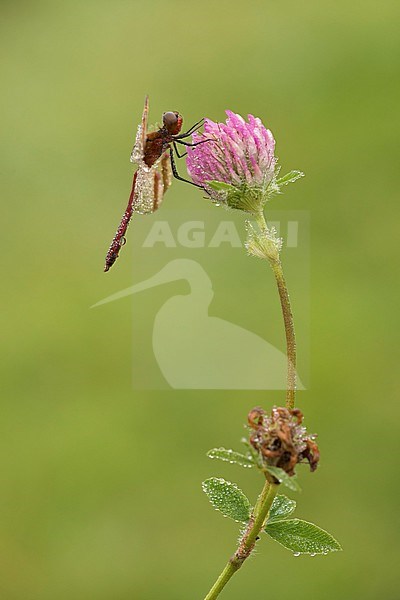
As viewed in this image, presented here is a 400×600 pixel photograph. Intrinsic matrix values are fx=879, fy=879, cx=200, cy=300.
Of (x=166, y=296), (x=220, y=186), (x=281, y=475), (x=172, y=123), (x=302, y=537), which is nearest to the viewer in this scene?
(x=281, y=475)

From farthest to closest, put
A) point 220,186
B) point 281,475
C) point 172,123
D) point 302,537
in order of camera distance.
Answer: point 172,123 < point 220,186 < point 302,537 < point 281,475

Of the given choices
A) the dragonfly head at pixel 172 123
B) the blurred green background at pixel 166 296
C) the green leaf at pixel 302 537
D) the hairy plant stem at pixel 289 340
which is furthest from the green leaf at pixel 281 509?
the blurred green background at pixel 166 296

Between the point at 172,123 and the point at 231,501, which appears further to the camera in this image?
the point at 172,123

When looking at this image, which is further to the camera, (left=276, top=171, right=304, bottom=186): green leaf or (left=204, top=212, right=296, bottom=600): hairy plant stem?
(left=276, top=171, right=304, bottom=186): green leaf

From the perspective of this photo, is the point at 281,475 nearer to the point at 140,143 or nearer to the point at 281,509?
the point at 281,509

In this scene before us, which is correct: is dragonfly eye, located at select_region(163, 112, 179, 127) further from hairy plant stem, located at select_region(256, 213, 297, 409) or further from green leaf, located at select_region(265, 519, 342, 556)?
green leaf, located at select_region(265, 519, 342, 556)

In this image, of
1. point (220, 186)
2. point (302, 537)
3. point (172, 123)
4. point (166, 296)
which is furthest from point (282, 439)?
point (166, 296)

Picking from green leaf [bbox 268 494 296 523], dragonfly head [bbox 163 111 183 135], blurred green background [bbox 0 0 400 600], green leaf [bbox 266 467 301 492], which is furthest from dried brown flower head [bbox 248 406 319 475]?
blurred green background [bbox 0 0 400 600]
